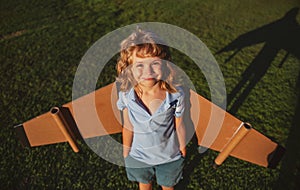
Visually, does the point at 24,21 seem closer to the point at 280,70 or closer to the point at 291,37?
the point at 280,70

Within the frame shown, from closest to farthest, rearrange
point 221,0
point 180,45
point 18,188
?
1. point 18,188
2. point 180,45
3. point 221,0

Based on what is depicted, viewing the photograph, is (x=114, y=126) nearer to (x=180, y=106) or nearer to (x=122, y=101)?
(x=122, y=101)

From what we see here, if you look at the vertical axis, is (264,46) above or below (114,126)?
below

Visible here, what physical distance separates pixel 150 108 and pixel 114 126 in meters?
0.84

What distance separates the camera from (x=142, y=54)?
2.23 meters

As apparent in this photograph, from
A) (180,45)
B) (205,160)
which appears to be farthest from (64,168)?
(180,45)

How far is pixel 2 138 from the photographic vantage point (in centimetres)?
404

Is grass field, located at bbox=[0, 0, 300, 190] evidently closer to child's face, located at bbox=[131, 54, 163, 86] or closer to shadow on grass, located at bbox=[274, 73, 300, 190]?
shadow on grass, located at bbox=[274, 73, 300, 190]

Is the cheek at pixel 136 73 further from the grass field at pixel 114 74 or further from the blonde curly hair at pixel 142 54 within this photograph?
the grass field at pixel 114 74

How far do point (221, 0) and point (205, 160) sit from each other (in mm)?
5935

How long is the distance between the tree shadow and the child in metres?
2.17

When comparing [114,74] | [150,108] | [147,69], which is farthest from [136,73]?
[114,74]

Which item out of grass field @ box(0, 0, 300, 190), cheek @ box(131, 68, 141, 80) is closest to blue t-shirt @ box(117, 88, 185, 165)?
cheek @ box(131, 68, 141, 80)

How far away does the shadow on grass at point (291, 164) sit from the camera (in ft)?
11.6
